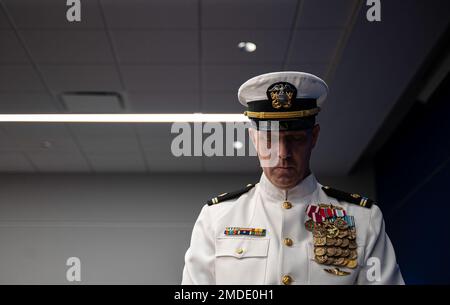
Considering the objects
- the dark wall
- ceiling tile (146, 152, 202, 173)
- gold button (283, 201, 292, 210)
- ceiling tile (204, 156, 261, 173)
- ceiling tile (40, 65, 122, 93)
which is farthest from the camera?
ceiling tile (146, 152, 202, 173)

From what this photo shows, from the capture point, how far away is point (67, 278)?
3756mm

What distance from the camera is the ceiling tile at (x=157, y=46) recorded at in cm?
295

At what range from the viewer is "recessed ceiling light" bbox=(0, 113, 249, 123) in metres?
3.57

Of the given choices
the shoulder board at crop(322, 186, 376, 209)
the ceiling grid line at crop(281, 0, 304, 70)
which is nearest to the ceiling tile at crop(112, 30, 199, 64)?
the ceiling grid line at crop(281, 0, 304, 70)

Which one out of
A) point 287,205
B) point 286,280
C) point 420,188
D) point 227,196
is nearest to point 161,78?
point 420,188

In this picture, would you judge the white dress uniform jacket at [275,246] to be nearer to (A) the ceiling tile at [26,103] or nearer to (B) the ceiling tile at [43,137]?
(B) the ceiling tile at [43,137]

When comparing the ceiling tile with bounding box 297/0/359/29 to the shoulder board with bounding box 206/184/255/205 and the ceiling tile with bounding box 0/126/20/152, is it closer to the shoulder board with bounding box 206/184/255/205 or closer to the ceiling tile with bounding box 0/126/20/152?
the ceiling tile with bounding box 0/126/20/152

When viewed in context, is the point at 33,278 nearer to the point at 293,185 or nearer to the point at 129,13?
the point at 129,13

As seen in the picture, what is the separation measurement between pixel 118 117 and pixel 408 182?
1.72m

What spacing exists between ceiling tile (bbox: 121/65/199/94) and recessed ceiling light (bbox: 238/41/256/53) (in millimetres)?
300

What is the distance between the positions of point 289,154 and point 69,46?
2.15 meters
